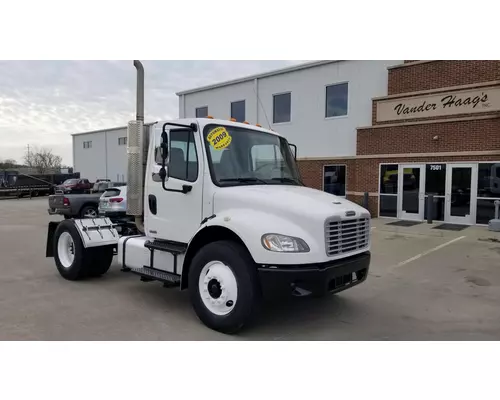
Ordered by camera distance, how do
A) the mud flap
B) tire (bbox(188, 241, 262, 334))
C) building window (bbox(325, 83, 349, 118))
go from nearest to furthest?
tire (bbox(188, 241, 262, 334)) < the mud flap < building window (bbox(325, 83, 349, 118))

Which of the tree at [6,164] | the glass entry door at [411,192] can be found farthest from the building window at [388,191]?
the tree at [6,164]

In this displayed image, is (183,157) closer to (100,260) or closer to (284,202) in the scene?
(284,202)

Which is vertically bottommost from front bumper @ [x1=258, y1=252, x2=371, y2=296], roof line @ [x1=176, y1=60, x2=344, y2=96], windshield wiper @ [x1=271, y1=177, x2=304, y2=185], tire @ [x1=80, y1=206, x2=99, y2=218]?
tire @ [x1=80, y1=206, x2=99, y2=218]

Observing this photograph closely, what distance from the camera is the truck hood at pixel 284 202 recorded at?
14.2 ft

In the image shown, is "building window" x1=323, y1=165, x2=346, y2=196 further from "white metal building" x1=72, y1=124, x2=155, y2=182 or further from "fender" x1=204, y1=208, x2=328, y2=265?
"white metal building" x1=72, y1=124, x2=155, y2=182

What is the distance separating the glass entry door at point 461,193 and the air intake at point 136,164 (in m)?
12.1

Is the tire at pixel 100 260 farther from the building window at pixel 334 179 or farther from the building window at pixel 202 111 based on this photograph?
the building window at pixel 202 111

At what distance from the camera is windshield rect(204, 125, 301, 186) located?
5004 millimetres

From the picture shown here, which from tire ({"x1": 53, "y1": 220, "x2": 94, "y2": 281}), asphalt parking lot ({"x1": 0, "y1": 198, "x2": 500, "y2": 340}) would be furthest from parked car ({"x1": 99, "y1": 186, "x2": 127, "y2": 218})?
tire ({"x1": 53, "y1": 220, "x2": 94, "y2": 281})

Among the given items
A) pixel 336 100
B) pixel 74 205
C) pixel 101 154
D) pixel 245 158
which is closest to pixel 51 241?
pixel 245 158

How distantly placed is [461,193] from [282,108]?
9.23 metres

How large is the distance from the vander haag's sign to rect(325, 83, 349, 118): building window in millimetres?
1919

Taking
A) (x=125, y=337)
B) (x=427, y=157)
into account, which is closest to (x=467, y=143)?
(x=427, y=157)

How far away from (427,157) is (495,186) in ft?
8.18
